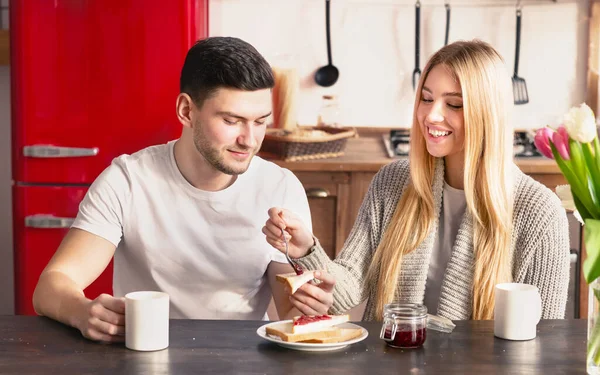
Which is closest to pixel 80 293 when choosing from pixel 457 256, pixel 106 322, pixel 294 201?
pixel 106 322

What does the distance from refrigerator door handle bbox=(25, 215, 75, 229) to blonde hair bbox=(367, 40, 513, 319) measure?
1476mm

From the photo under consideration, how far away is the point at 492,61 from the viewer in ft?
6.52

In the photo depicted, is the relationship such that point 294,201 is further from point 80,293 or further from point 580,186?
point 580,186

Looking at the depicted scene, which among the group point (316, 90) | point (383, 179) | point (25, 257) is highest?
point (316, 90)

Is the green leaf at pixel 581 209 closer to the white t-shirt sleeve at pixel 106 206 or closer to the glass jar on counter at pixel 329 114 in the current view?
the white t-shirt sleeve at pixel 106 206

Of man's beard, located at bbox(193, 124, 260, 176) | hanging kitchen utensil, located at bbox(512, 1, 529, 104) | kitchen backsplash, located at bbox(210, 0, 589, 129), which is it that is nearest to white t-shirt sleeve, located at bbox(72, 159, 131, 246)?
man's beard, located at bbox(193, 124, 260, 176)

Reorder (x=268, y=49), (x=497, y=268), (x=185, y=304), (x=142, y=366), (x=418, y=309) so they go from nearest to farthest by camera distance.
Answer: (x=142, y=366), (x=418, y=309), (x=497, y=268), (x=185, y=304), (x=268, y=49)

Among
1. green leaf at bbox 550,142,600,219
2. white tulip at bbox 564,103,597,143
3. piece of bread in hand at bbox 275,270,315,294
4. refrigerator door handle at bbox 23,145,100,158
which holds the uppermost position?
white tulip at bbox 564,103,597,143

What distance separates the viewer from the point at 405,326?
5.00 feet

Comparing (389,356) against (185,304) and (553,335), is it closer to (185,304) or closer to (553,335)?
(553,335)

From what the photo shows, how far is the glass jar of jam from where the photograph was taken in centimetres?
152

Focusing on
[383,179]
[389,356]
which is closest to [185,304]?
[383,179]

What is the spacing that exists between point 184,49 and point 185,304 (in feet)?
4.09

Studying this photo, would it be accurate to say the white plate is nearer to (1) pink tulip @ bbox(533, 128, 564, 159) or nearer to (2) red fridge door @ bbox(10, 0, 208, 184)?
(1) pink tulip @ bbox(533, 128, 564, 159)
